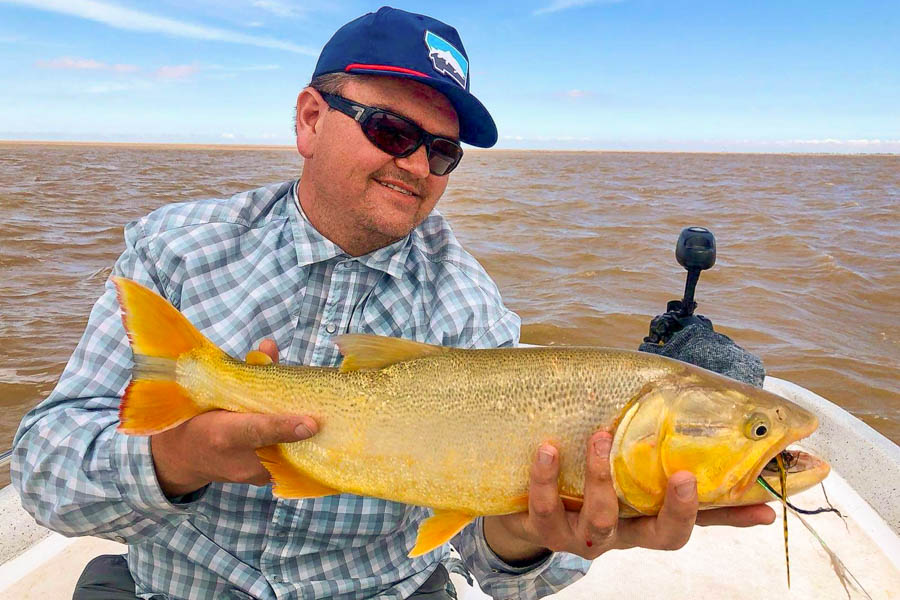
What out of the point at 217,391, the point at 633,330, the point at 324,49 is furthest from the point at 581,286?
the point at 217,391

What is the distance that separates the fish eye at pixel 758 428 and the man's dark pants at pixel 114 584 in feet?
4.66

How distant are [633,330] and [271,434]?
8251 mm

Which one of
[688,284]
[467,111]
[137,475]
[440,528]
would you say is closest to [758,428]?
[440,528]

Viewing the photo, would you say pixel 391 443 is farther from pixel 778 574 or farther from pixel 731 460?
pixel 778 574

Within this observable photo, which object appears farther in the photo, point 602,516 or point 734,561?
point 734,561

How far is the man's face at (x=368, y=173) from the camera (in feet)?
8.13

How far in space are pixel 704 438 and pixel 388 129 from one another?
156 centimetres

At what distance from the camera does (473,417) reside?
6.52 feet

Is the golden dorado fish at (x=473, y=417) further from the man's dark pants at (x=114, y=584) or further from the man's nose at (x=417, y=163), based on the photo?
the man's nose at (x=417, y=163)

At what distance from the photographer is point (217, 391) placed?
2012mm

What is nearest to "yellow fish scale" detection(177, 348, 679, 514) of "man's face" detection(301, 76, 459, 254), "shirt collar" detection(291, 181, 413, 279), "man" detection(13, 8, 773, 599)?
"man" detection(13, 8, 773, 599)

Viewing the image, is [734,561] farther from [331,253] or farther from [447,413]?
[331,253]

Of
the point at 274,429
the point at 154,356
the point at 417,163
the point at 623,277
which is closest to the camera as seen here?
the point at 274,429

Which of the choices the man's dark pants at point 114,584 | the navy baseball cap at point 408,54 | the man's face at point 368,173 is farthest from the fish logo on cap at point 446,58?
the man's dark pants at point 114,584
